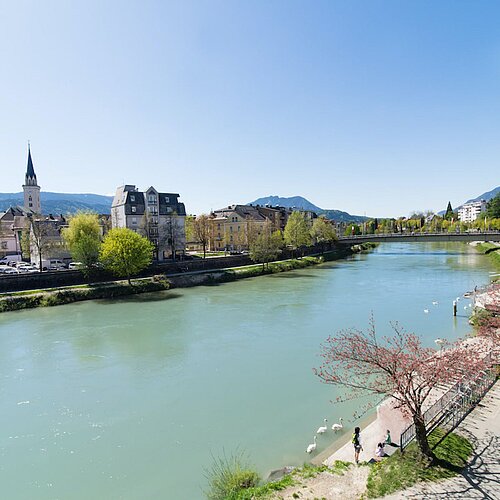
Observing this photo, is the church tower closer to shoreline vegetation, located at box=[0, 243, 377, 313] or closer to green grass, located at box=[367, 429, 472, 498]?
shoreline vegetation, located at box=[0, 243, 377, 313]

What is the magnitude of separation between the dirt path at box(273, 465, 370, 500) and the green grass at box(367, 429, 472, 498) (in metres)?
0.23

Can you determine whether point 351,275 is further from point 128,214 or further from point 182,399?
point 182,399

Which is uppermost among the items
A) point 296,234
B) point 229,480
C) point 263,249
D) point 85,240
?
point 85,240

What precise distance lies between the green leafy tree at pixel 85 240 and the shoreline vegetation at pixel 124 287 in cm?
260

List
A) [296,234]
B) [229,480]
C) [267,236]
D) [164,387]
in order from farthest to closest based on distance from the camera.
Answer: [296,234], [267,236], [164,387], [229,480]

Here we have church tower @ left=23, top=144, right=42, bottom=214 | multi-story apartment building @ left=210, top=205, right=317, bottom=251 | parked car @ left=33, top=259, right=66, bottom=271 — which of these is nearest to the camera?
parked car @ left=33, top=259, right=66, bottom=271

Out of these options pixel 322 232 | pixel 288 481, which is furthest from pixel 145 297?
pixel 322 232

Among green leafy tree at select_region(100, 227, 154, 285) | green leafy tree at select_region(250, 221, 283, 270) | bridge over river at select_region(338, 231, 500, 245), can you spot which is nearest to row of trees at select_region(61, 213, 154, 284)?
green leafy tree at select_region(100, 227, 154, 285)

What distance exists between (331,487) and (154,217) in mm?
42896

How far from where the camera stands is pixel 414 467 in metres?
7.54

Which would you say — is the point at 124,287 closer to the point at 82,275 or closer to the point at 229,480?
the point at 82,275

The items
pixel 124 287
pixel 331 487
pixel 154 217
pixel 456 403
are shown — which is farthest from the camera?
pixel 154 217

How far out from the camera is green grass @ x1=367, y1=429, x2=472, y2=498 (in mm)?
7116

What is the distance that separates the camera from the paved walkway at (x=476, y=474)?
6746mm
